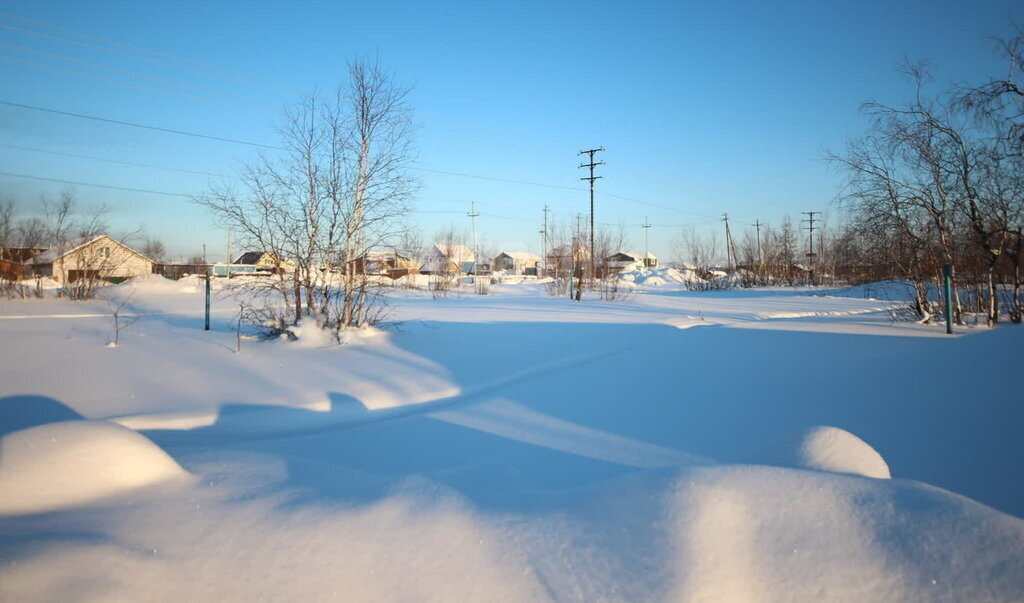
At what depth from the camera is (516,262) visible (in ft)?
327

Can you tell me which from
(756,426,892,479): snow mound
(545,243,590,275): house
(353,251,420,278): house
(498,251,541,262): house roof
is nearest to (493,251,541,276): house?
(498,251,541,262): house roof

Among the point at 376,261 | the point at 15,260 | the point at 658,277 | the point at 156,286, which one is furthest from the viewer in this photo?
the point at 658,277

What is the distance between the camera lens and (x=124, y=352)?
8195mm

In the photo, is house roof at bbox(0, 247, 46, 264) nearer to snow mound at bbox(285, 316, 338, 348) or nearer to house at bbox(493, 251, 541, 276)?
snow mound at bbox(285, 316, 338, 348)

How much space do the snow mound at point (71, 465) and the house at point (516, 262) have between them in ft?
306

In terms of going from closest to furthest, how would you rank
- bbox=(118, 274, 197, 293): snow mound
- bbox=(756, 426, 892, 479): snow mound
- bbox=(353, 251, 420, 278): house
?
1. bbox=(756, 426, 892, 479): snow mound
2. bbox=(353, 251, 420, 278): house
3. bbox=(118, 274, 197, 293): snow mound

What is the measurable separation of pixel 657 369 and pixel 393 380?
4238 mm

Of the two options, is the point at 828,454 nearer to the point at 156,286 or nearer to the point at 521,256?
the point at 156,286

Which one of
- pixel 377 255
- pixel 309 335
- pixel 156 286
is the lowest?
pixel 309 335

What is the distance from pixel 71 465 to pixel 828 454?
4.42m

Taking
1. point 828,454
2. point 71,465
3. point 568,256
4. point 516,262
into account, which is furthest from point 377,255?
point 516,262

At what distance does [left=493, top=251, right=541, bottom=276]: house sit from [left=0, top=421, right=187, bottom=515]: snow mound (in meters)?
93.4

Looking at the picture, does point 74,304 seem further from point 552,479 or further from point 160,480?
point 552,479

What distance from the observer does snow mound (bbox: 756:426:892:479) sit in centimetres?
286
